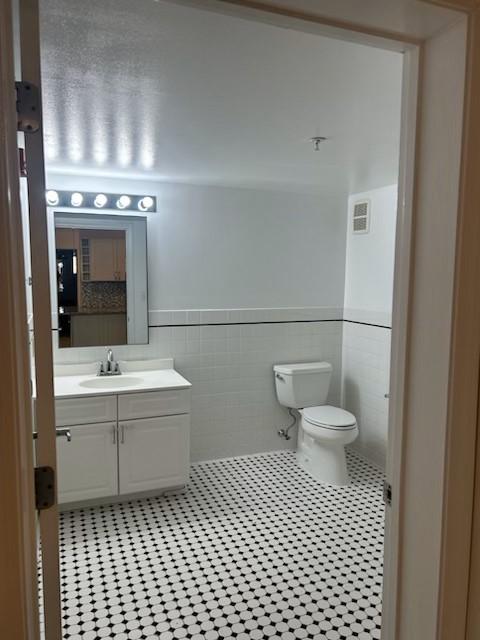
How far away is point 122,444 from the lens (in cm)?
292

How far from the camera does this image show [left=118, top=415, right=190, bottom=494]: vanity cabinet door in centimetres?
293

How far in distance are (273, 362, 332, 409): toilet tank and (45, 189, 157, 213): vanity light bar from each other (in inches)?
62.7

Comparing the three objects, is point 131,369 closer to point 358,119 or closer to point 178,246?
point 178,246

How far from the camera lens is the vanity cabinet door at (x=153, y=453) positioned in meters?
2.93

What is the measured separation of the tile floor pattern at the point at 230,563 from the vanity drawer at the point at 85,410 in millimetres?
592

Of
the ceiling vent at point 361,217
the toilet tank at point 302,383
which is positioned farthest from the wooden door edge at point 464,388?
the ceiling vent at point 361,217

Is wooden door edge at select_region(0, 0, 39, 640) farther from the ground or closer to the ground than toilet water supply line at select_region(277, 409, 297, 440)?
farther from the ground

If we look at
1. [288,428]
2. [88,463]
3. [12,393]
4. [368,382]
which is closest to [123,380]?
[88,463]

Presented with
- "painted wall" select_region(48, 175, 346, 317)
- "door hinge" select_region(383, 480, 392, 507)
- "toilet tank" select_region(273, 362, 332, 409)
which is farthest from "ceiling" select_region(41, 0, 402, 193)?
"toilet tank" select_region(273, 362, 332, 409)

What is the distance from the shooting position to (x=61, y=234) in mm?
3184

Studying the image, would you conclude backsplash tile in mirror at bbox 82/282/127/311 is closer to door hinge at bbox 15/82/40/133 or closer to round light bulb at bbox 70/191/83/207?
round light bulb at bbox 70/191/83/207

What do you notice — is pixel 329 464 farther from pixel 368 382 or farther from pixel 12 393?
pixel 12 393

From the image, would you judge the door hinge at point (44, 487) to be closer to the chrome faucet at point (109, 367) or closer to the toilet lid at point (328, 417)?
the chrome faucet at point (109, 367)

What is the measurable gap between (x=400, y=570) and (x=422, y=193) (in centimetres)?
91
